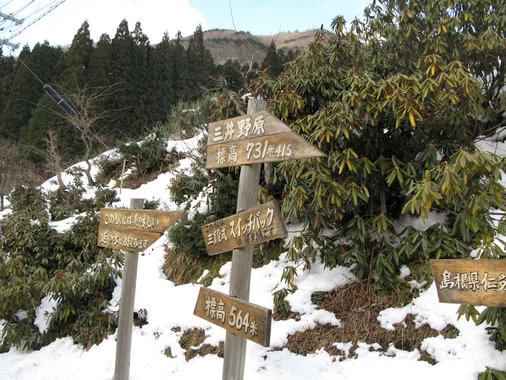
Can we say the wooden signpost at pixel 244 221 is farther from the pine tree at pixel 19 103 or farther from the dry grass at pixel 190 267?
the pine tree at pixel 19 103

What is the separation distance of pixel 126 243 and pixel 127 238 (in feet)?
0.19

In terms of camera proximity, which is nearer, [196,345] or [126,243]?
[126,243]

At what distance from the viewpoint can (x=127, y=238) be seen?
143 inches

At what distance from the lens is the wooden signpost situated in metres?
2.27

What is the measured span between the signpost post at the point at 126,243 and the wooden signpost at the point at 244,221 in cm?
103

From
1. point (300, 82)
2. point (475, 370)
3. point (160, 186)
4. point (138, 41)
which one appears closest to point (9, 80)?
point (138, 41)

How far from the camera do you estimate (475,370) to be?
2.97 m

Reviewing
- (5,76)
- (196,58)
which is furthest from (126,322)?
(5,76)

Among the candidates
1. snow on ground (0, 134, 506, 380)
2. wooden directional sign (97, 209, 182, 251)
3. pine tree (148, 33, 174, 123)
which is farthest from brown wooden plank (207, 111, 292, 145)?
pine tree (148, 33, 174, 123)

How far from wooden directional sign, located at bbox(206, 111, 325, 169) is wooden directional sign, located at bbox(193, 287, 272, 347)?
100 centimetres

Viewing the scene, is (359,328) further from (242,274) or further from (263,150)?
(263,150)

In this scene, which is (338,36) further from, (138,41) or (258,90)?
(138,41)

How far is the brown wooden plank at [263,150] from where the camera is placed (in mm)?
2193

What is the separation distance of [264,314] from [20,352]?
16.3ft
